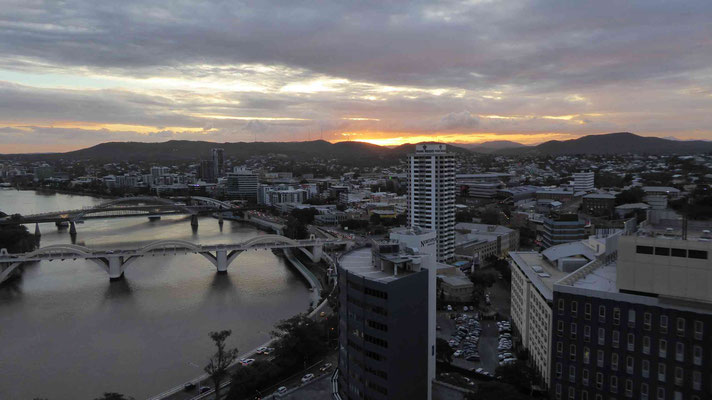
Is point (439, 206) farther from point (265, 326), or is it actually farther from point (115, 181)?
point (115, 181)

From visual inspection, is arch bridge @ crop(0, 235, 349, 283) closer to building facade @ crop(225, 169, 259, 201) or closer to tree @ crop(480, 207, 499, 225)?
tree @ crop(480, 207, 499, 225)

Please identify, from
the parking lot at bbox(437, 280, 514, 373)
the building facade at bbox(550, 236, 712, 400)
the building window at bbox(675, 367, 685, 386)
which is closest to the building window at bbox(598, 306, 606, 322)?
the building facade at bbox(550, 236, 712, 400)

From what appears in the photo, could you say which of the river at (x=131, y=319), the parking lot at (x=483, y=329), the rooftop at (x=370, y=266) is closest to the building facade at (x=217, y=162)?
the river at (x=131, y=319)

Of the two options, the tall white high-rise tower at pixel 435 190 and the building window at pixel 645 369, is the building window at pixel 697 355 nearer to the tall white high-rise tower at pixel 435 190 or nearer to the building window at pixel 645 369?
the building window at pixel 645 369

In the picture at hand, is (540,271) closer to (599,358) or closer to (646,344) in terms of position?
(599,358)

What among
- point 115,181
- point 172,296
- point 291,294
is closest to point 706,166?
point 291,294
